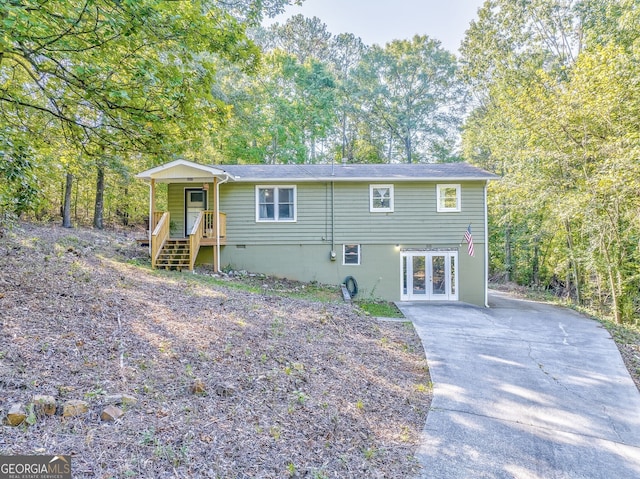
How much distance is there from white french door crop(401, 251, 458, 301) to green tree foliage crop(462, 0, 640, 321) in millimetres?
3788

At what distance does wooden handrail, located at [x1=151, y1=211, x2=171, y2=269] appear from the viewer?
10133 mm

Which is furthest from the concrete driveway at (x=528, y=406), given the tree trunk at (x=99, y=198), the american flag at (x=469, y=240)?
the tree trunk at (x=99, y=198)

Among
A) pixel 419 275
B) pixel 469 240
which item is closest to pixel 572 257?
pixel 469 240

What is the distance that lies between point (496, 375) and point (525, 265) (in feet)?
54.4

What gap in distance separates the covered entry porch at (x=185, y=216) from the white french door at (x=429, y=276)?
646 cm

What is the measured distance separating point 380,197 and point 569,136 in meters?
5.96

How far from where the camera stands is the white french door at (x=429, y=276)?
11984 mm

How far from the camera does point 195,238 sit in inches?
427

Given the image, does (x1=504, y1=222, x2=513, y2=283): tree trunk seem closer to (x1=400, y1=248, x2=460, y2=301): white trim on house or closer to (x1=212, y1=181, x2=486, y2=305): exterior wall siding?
(x1=212, y1=181, x2=486, y2=305): exterior wall siding

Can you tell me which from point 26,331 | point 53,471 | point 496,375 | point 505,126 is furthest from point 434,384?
point 505,126

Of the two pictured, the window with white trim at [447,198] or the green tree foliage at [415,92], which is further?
the green tree foliage at [415,92]

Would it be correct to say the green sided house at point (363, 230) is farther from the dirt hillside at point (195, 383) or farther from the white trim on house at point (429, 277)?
the dirt hillside at point (195, 383)

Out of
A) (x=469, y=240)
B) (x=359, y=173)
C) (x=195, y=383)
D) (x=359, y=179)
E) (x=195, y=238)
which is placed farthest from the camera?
(x=359, y=173)

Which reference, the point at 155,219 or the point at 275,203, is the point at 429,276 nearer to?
the point at 275,203
